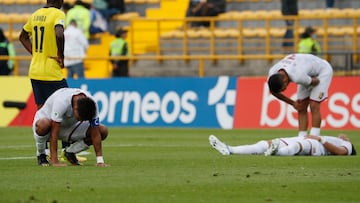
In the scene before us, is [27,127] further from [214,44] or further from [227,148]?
[227,148]

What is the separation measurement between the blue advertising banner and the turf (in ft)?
26.7

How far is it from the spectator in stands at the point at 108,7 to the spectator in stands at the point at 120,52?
Result: 3126 millimetres

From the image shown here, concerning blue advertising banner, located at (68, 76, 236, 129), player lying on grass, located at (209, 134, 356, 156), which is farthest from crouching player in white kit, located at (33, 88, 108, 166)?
blue advertising banner, located at (68, 76, 236, 129)

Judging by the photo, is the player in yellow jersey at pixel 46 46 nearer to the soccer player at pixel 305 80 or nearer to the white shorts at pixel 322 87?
the soccer player at pixel 305 80

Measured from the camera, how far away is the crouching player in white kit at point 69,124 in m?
14.4

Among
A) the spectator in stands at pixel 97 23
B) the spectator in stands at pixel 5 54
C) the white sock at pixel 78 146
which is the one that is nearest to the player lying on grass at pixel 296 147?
the white sock at pixel 78 146

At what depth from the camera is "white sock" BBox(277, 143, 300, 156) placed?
16719 millimetres

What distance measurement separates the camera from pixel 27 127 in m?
27.8

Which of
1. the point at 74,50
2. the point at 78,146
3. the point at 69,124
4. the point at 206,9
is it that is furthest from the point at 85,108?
the point at 206,9

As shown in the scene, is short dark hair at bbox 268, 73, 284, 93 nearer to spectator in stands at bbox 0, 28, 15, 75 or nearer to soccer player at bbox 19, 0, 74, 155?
soccer player at bbox 19, 0, 74, 155

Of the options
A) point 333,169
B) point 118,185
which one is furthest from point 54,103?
point 333,169

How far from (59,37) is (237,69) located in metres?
16.3

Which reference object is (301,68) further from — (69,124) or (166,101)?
(166,101)

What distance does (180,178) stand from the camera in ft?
43.9
